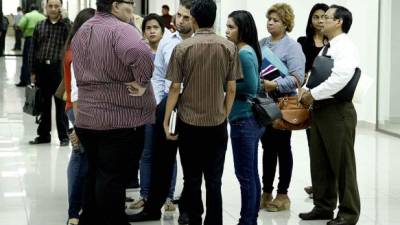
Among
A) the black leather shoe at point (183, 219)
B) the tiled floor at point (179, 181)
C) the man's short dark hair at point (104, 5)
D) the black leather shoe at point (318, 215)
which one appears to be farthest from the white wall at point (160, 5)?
the man's short dark hair at point (104, 5)

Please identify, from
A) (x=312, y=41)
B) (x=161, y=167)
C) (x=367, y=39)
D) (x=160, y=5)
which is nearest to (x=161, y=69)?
(x=161, y=167)

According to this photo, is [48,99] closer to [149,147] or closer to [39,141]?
[39,141]

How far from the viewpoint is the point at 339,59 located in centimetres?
587

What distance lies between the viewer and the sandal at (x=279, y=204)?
664 cm

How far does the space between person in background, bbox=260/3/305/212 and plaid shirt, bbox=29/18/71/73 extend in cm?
373

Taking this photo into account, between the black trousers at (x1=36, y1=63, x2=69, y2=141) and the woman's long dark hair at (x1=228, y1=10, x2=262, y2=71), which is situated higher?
the woman's long dark hair at (x1=228, y1=10, x2=262, y2=71)

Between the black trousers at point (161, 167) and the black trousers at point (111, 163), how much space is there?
82cm

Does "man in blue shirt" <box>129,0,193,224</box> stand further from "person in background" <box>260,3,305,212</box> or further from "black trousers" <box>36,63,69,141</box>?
"black trousers" <box>36,63,69,141</box>

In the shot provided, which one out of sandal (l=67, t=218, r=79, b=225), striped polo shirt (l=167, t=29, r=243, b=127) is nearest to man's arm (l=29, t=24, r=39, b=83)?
sandal (l=67, t=218, r=79, b=225)

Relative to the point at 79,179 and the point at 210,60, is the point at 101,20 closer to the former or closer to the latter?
the point at 210,60

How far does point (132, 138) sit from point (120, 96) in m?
0.28

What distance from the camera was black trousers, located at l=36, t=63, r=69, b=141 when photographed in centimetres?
985

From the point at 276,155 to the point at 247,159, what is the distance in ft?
3.71

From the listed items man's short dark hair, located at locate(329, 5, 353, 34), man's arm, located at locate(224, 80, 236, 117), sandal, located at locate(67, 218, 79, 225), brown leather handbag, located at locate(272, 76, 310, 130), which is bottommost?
sandal, located at locate(67, 218, 79, 225)
